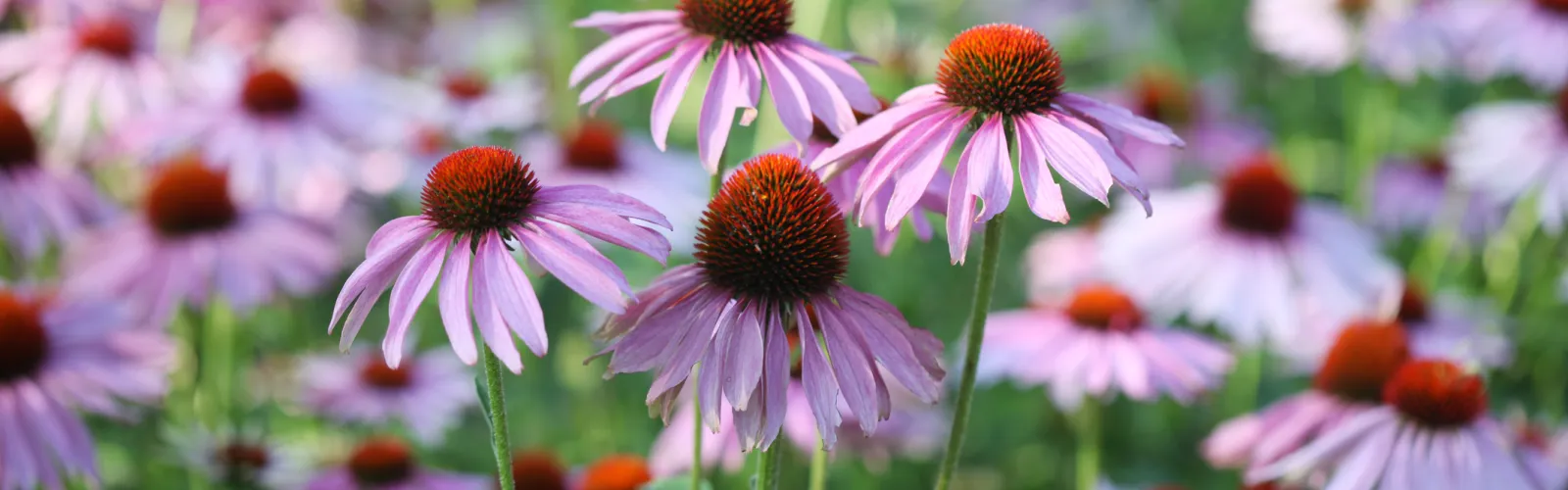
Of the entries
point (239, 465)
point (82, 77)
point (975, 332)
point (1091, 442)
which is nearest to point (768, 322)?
point (975, 332)

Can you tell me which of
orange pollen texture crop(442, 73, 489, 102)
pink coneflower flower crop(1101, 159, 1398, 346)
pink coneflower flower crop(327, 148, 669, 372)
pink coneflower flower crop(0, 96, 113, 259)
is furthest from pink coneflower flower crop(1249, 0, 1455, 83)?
pink coneflower flower crop(0, 96, 113, 259)

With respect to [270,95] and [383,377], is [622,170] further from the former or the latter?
[270,95]

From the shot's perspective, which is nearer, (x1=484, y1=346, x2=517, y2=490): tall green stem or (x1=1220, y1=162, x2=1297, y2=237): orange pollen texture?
(x1=484, y1=346, x2=517, y2=490): tall green stem

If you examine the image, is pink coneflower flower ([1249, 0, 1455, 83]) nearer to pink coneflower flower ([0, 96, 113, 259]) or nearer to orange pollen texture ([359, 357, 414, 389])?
orange pollen texture ([359, 357, 414, 389])

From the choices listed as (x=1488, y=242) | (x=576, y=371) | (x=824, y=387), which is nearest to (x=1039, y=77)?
(x=824, y=387)

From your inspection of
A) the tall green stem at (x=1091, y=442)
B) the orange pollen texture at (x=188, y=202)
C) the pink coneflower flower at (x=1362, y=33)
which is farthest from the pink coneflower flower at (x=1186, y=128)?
the orange pollen texture at (x=188, y=202)
